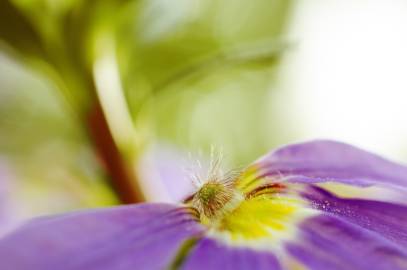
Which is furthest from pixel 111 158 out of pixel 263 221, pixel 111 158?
pixel 263 221

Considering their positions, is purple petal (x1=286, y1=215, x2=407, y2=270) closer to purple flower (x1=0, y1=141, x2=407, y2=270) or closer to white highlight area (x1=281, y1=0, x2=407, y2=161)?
purple flower (x1=0, y1=141, x2=407, y2=270)

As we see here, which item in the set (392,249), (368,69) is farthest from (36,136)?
(368,69)

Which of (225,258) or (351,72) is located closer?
(225,258)

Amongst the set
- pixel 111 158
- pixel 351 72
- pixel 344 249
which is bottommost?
pixel 344 249

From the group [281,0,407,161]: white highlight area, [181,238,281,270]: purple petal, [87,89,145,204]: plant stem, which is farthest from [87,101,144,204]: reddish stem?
[281,0,407,161]: white highlight area

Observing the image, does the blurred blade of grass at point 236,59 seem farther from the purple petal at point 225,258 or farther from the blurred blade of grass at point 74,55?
the purple petal at point 225,258

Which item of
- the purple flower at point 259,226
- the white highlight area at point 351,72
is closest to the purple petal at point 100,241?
the purple flower at point 259,226

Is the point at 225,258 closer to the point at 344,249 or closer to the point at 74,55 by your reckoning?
A: the point at 344,249
